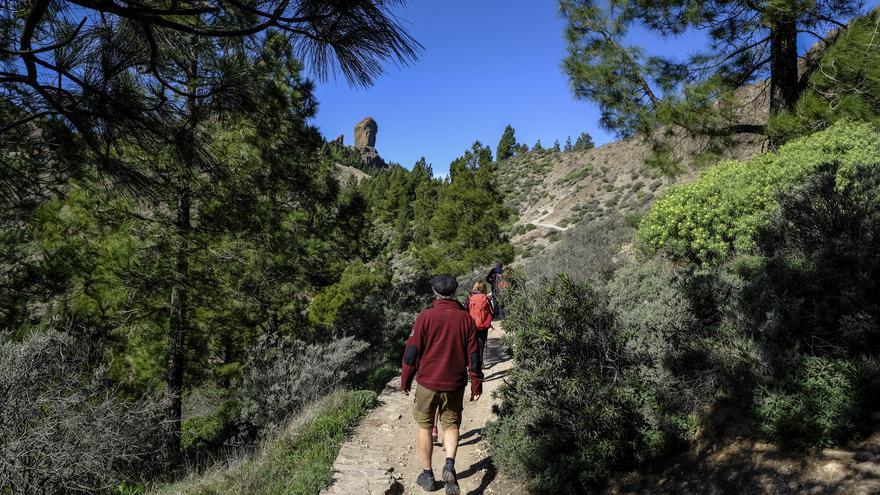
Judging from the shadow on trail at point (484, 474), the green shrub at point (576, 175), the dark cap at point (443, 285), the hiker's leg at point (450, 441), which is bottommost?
the shadow on trail at point (484, 474)

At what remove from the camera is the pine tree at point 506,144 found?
71.7 m

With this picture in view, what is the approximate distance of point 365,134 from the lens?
19100 centimetres

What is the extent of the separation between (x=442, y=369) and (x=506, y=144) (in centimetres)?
7081

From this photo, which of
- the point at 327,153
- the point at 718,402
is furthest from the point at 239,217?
the point at 718,402

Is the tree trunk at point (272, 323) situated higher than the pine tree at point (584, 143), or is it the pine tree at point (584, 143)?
the pine tree at point (584, 143)

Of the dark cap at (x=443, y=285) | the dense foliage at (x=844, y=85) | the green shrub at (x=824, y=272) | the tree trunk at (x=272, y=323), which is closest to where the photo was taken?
the green shrub at (x=824, y=272)

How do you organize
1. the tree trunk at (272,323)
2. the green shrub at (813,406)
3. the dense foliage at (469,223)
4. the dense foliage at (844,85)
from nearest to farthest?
the green shrub at (813,406)
the dense foliage at (844,85)
the tree trunk at (272,323)
the dense foliage at (469,223)

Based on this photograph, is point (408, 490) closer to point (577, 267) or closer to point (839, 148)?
point (839, 148)

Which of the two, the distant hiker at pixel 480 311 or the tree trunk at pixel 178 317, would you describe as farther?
the tree trunk at pixel 178 317

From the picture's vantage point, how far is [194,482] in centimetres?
461

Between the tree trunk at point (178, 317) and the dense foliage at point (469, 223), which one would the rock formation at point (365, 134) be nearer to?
the dense foliage at point (469, 223)

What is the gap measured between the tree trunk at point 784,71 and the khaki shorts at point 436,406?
6652 mm

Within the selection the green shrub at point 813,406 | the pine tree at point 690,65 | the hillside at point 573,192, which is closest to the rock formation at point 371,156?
the hillside at point 573,192

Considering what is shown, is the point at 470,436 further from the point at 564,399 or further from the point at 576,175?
the point at 576,175
